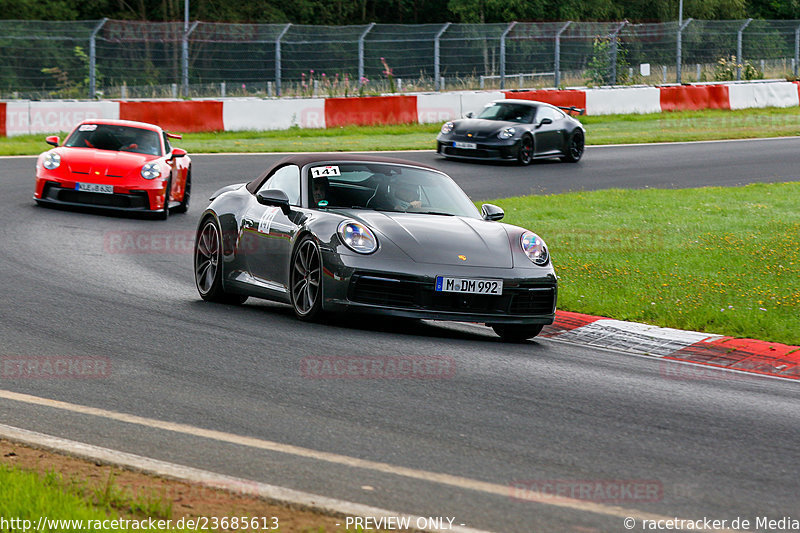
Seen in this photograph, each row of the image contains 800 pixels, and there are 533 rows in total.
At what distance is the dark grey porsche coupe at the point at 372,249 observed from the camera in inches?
339

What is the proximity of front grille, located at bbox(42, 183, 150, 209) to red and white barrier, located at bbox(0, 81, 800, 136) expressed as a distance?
11164 millimetres

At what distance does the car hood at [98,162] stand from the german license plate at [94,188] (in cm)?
16

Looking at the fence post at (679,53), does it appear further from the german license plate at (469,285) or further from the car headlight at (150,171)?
the german license plate at (469,285)

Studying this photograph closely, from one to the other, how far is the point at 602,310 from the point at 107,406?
5281mm

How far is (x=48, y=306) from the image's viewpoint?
31.5 feet

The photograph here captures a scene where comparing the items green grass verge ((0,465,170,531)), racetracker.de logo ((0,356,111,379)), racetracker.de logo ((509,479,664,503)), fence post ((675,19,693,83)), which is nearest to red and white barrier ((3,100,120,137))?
fence post ((675,19,693,83))

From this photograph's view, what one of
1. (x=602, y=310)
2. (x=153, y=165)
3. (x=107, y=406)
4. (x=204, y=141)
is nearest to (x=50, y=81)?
(x=204, y=141)

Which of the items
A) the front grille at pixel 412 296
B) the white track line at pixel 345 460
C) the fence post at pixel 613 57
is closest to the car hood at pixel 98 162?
the front grille at pixel 412 296

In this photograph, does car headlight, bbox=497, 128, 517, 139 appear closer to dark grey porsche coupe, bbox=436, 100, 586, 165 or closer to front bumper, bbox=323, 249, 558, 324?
dark grey porsche coupe, bbox=436, 100, 586, 165

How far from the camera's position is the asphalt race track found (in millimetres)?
5000

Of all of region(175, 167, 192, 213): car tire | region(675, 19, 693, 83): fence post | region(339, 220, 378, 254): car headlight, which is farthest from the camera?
region(675, 19, 693, 83): fence post

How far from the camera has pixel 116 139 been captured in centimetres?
1727

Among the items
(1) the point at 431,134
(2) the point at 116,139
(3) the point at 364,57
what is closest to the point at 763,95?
(1) the point at 431,134

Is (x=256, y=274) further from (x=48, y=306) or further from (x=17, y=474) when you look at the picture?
(x=17, y=474)
